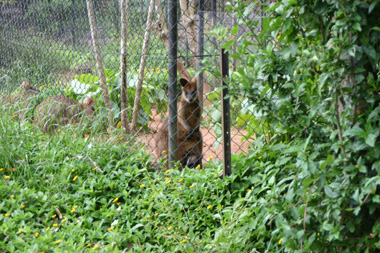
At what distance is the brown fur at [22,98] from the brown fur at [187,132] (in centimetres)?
191

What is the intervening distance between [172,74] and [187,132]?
1.72m

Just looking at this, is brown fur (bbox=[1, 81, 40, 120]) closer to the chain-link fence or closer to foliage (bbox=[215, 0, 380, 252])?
the chain-link fence

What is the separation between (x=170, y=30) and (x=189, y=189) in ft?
4.93

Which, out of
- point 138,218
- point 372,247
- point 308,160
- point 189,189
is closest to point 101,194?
point 138,218

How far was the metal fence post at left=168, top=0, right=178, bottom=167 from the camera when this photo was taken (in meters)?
4.00

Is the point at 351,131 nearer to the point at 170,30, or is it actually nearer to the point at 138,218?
the point at 138,218

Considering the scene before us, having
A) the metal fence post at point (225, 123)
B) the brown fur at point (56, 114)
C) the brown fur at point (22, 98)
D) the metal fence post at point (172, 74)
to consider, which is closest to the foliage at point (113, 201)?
the metal fence post at point (225, 123)

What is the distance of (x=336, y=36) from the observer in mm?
2062

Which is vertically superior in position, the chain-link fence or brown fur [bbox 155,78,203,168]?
the chain-link fence

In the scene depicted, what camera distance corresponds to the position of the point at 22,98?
667 centimetres

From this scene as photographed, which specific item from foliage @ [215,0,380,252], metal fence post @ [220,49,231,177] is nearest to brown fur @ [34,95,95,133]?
metal fence post @ [220,49,231,177]

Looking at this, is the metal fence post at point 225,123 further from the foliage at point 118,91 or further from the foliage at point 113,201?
the foliage at point 118,91

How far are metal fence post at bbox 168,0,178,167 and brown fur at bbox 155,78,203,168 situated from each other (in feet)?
3.51

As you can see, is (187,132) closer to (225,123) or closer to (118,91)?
(118,91)
